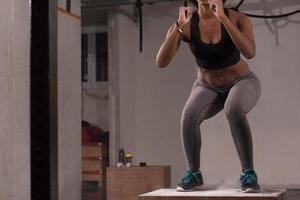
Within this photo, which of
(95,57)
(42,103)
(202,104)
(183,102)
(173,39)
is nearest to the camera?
(42,103)

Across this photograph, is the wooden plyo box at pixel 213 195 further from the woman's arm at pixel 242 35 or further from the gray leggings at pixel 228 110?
the woman's arm at pixel 242 35

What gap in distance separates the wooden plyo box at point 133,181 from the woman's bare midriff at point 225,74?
2559mm

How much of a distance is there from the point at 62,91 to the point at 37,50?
3414 mm

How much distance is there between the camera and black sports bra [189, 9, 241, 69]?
1.93 meters

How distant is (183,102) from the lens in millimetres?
6320

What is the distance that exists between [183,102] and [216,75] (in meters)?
4.30

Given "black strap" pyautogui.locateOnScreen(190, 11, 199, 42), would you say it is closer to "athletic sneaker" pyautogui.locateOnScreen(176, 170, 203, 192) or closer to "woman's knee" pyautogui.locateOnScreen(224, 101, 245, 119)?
"woman's knee" pyautogui.locateOnScreen(224, 101, 245, 119)

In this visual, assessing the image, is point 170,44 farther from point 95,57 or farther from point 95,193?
point 95,57

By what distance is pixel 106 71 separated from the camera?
7.24m
